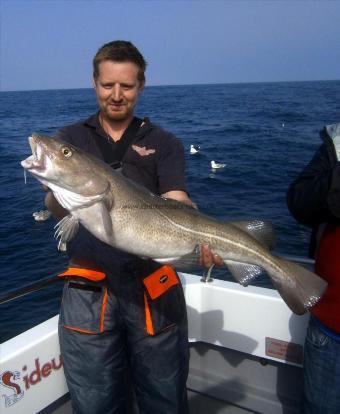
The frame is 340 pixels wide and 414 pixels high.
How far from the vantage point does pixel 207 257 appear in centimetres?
337

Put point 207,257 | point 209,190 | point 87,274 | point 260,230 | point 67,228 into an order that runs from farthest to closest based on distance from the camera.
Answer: point 209,190 → point 260,230 → point 87,274 → point 207,257 → point 67,228

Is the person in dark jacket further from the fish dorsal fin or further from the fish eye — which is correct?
the fish eye

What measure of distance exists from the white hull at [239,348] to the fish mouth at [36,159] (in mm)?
1554

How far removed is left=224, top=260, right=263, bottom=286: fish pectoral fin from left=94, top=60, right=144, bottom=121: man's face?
150 cm

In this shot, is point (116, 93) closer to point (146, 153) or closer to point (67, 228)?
point (146, 153)

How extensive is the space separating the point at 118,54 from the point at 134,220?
135cm

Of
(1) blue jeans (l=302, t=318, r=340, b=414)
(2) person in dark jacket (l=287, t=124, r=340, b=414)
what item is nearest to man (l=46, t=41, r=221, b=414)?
(2) person in dark jacket (l=287, t=124, r=340, b=414)

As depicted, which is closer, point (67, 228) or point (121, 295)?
point (67, 228)

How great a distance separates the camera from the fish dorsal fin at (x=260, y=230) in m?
3.58

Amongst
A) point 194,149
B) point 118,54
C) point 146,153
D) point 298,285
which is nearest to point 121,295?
point 146,153

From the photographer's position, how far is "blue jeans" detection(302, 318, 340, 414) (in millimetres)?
3070

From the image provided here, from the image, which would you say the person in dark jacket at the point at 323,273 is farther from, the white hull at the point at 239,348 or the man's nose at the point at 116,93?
the man's nose at the point at 116,93

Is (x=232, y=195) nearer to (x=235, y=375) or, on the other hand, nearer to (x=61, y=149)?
(x=235, y=375)

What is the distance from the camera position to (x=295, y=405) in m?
4.48
